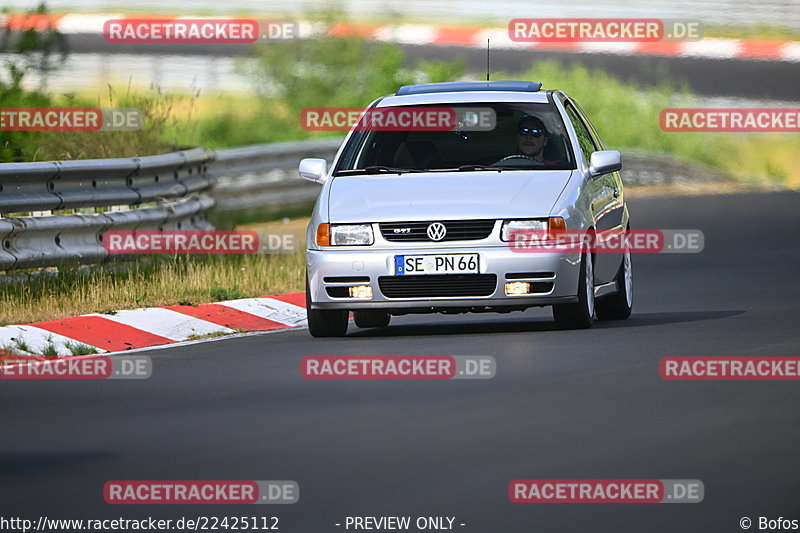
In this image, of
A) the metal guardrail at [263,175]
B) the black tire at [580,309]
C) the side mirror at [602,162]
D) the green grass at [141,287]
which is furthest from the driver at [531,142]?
the metal guardrail at [263,175]

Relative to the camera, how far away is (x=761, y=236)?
2272 cm

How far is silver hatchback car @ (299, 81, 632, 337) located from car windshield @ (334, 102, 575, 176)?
0.4 inches

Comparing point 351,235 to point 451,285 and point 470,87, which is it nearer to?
point 451,285

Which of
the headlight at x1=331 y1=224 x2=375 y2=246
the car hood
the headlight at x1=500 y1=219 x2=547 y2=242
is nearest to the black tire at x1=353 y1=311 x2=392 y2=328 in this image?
the car hood

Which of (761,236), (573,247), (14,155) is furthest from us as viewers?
(761,236)

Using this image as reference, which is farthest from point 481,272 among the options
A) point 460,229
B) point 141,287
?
point 141,287

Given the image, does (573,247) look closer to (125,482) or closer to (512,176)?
(512,176)

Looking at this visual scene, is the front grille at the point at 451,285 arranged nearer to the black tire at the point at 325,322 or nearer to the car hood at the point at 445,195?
the car hood at the point at 445,195

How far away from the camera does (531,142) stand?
13.4 metres

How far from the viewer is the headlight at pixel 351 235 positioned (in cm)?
1245

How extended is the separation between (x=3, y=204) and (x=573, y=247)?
447 centimetres

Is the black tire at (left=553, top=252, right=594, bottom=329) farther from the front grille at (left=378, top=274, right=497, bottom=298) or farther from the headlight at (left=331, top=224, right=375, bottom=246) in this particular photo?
the headlight at (left=331, top=224, right=375, bottom=246)

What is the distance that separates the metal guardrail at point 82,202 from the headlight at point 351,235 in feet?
9.08

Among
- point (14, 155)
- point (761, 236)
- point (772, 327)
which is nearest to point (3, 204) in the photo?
point (14, 155)
